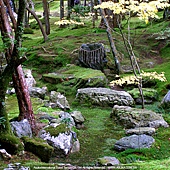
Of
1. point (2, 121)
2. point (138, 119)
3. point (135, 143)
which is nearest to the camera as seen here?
point (2, 121)

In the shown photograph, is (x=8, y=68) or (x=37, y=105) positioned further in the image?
(x=37, y=105)

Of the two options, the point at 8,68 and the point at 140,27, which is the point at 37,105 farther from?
the point at 140,27

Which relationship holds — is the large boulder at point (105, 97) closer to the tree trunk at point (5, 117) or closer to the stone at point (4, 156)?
the tree trunk at point (5, 117)

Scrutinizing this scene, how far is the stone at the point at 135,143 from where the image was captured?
5.67m

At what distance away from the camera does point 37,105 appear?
8469mm

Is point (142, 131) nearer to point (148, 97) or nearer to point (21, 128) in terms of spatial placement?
point (21, 128)

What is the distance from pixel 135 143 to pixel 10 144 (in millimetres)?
2774

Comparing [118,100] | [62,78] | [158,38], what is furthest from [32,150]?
[158,38]

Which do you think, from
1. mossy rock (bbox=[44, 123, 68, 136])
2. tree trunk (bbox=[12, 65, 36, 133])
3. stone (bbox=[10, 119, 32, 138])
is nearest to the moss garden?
mossy rock (bbox=[44, 123, 68, 136])

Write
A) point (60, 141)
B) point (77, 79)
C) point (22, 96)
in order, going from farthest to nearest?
point (77, 79)
point (22, 96)
point (60, 141)

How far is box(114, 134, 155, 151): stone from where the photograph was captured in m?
5.67

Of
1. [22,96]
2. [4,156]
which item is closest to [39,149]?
[4,156]

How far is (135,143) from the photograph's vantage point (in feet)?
18.8

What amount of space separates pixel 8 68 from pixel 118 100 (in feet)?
19.0
